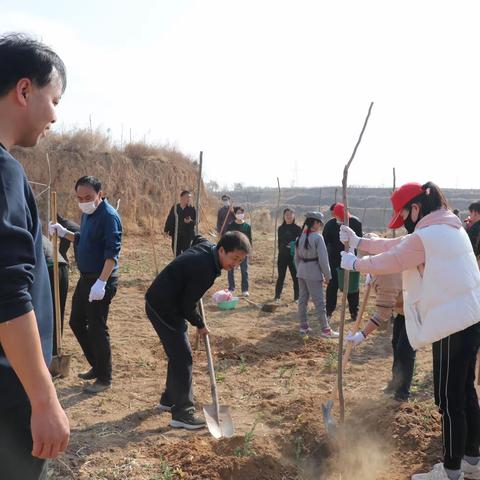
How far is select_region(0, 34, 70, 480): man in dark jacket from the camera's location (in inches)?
48.8

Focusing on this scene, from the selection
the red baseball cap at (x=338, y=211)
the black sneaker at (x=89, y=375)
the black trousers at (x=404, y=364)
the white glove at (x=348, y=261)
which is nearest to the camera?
the white glove at (x=348, y=261)

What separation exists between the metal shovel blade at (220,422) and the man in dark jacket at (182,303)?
0.11m

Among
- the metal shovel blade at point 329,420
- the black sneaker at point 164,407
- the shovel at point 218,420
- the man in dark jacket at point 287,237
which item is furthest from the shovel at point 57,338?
the man in dark jacket at point 287,237

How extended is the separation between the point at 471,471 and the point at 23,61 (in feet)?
10.7

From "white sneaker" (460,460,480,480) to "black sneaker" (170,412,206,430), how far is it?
6.00 feet

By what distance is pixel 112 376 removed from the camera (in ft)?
16.1

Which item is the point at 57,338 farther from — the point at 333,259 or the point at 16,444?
the point at 333,259

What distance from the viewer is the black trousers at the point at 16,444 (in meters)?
1.42

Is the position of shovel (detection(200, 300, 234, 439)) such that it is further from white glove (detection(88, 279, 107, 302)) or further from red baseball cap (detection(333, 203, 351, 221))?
red baseball cap (detection(333, 203, 351, 221))

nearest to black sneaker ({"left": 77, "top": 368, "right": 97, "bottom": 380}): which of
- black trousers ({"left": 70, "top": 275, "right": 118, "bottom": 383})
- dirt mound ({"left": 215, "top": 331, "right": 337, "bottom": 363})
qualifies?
black trousers ({"left": 70, "top": 275, "right": 118, "bottom": 383})

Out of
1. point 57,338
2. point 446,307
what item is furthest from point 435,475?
point 57,338

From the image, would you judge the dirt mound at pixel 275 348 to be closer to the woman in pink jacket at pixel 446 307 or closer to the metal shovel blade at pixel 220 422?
the metal shovel blade at pixel 220 422

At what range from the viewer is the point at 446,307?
2.78m

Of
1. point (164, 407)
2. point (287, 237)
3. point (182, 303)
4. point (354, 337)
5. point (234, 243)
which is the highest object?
point (234, 243)
